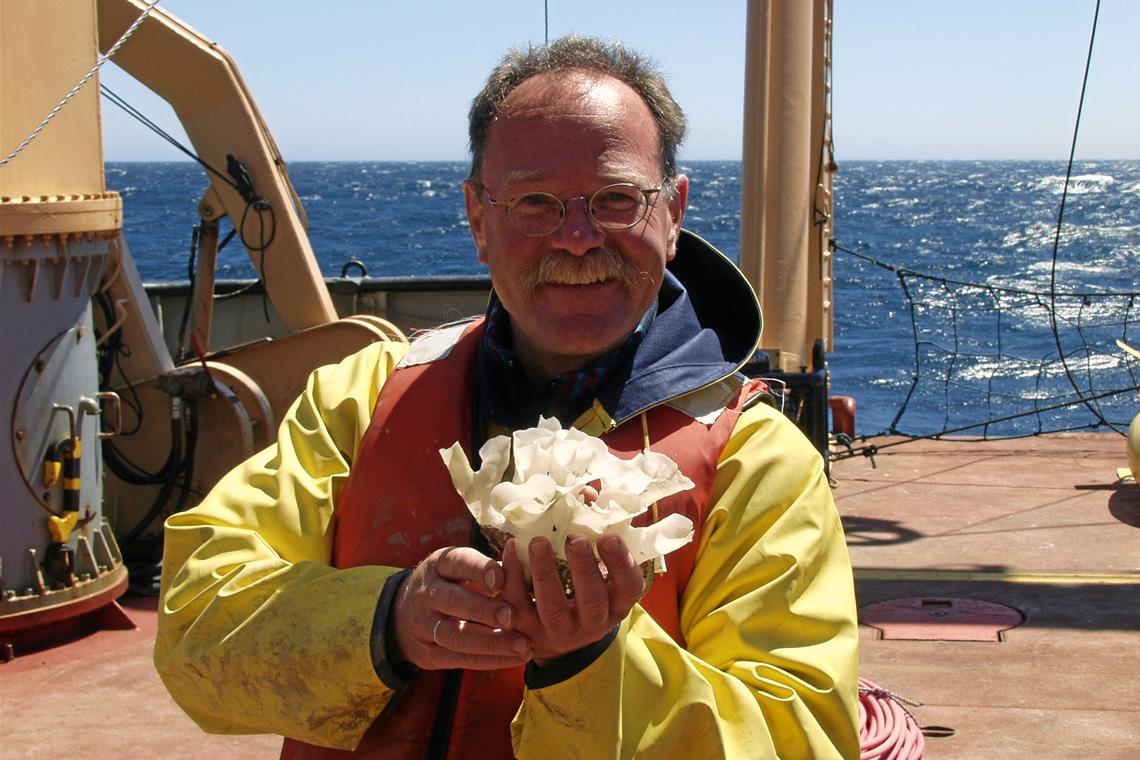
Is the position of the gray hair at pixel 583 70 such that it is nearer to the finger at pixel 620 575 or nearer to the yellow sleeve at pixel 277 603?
the yellow sleeve at pixel 277 603

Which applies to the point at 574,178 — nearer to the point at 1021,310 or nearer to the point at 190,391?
the point at 190,391

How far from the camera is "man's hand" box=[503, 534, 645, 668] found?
155 cm

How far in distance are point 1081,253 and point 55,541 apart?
50553mm

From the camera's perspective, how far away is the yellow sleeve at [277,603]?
1.86m

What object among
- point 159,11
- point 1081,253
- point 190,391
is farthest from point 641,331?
point 1081,253

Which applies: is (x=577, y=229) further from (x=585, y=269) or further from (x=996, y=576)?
(x=996, y=576)

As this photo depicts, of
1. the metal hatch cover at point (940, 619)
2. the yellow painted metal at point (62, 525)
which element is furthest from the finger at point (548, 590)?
the metal hatch cover at point (940, 619)

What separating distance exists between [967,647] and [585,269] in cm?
424

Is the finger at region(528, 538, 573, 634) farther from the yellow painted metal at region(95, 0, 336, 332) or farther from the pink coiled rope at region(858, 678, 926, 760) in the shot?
the yellow painted metal at region(95, 0, 336, 332)

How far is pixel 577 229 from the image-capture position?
199cm

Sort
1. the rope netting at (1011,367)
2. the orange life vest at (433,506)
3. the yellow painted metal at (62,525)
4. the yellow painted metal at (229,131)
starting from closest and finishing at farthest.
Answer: the orange life vest at (433,506) → the yellow painted metal at (62,525) → the yellow painted metal at (229,131) → the rope netting at (1011,367)

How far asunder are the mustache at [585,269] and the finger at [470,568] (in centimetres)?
51

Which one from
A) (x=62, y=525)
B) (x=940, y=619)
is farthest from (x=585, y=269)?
(x=940, y=619)

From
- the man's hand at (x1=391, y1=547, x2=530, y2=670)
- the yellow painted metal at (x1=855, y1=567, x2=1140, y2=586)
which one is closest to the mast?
the yellow painted metal at (x1=855, y1=567, x2=1140, y2=586)
